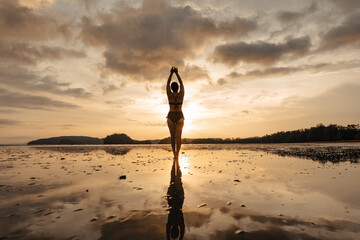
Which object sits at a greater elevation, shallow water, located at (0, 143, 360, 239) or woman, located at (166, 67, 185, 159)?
woman, located at (166, 67, 185, 159)

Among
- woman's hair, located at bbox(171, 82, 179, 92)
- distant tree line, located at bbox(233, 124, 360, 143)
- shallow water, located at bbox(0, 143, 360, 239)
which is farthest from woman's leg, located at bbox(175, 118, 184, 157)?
distant tree line, located at bbox(233, 124, 360, 143)

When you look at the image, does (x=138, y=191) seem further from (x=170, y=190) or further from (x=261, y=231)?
(x=261, y=231)

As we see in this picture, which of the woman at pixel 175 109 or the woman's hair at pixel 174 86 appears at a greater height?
the woman's hair at pixel 174 86

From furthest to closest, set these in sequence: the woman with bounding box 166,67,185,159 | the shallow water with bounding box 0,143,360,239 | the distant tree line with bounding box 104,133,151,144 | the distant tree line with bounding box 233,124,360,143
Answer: the distant tree line with bounding box 104,133,151,144 → the distant tree line with bounding box 233,124,360,143 → the woman with bounding box 166,67,185,159 → the shallow water with bounding box 0,143,360,239

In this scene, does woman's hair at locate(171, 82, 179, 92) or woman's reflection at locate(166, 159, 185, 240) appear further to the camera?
woman's hair at locate(171, 82, 179, 92)

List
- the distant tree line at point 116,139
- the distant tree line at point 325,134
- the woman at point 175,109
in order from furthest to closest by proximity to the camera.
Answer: the distant tree line at point 116,139 < the distant tree line at point 325,134 < the woman at point 175,109

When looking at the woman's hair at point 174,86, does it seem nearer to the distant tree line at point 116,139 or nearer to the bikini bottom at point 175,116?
the bikini bottom at point 175,116

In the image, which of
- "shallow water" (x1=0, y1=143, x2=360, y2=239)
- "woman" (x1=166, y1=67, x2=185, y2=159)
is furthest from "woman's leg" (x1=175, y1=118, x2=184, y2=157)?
"shallow water" (x1=0, y1=143, x2=360, y2=239)

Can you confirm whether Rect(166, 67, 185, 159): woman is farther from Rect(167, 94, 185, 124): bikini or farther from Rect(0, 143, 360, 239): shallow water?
Rect(0, 143, 360, 239): shallow water

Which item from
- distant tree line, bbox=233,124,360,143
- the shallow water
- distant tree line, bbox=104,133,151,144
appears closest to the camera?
the shallow water

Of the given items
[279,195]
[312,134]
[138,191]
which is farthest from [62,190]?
[312,134]

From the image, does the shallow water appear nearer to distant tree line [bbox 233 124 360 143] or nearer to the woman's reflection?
the woman's reflection

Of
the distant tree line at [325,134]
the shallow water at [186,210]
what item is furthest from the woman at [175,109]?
the distant tree line at [325,134]

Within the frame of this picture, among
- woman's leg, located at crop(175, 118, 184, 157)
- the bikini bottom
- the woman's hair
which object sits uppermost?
the woman's hair
